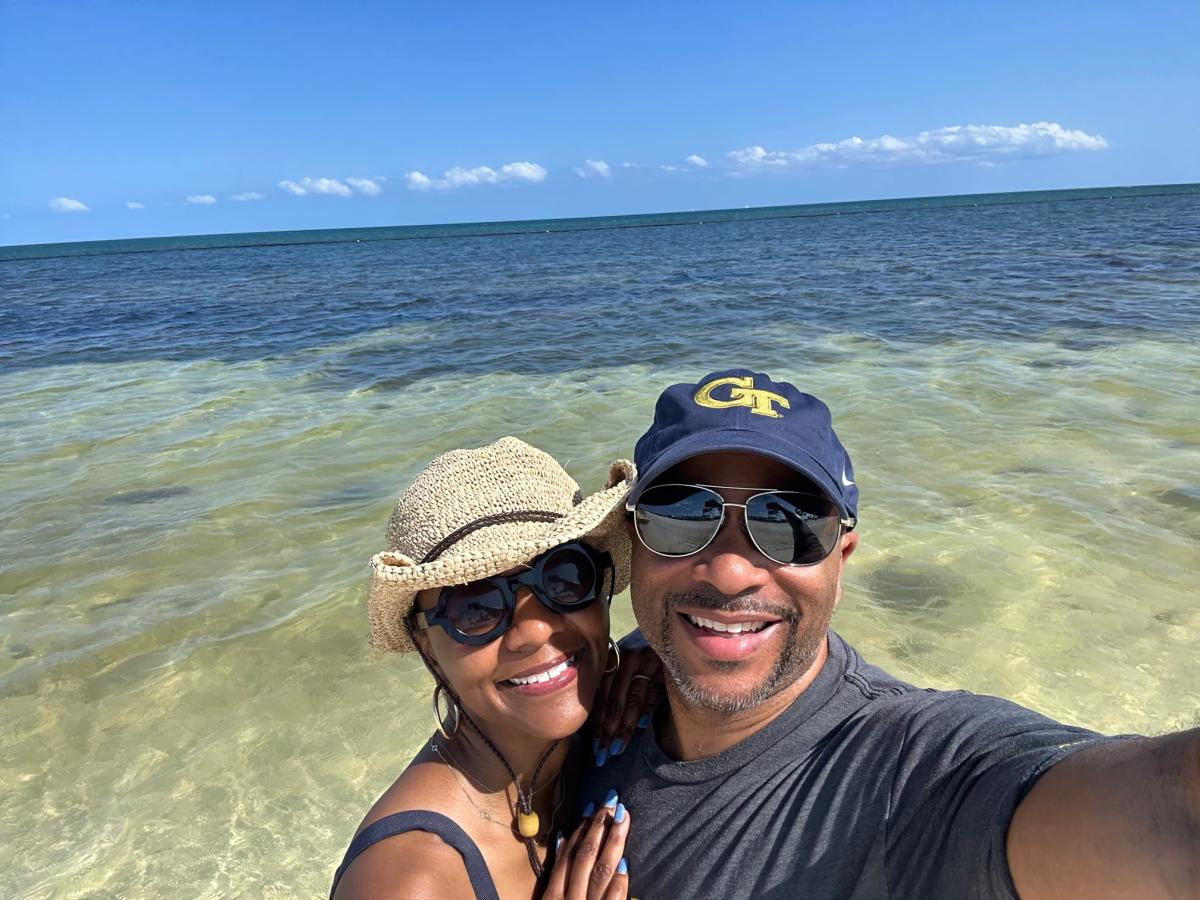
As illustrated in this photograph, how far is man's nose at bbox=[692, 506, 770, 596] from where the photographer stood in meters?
1.74

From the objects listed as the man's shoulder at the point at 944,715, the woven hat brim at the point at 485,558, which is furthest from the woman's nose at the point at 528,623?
the man's shoulder at the point at 944,715

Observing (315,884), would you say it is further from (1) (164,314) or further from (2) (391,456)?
(1) (164,314)

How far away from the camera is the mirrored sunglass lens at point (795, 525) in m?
1.74

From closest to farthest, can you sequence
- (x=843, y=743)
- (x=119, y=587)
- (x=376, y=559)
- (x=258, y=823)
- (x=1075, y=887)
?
(x=1075, y=887), (x=843, y=743), (x=376, y=559), (x=258, y=823), (x=119, y=587)

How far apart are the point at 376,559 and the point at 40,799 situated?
2.82 meters

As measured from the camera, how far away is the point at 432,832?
5.41 feet

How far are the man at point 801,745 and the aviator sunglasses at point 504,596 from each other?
0.16 metres

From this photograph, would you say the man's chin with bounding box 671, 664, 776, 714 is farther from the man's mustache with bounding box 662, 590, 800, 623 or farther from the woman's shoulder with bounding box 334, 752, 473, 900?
the woman's shoulder with bounding box 334, 752, 473, 900

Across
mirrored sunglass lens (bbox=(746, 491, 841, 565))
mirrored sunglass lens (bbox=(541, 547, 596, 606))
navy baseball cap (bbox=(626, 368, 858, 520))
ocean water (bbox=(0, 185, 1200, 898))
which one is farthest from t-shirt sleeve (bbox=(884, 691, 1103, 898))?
ocean water (bbox=(0, 185, 1200, 898))

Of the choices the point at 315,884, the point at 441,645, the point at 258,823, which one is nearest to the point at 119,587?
the point at 258,823

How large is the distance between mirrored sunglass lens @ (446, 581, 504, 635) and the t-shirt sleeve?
942 mm

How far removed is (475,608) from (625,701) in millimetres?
476

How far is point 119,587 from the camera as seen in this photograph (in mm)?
5219

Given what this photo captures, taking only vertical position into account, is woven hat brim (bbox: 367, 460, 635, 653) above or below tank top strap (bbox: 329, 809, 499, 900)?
above
